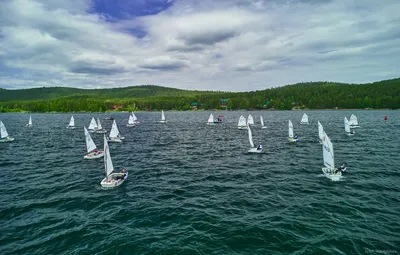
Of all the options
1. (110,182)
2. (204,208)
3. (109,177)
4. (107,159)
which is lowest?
(204,208)

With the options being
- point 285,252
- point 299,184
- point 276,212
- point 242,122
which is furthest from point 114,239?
point 242,122

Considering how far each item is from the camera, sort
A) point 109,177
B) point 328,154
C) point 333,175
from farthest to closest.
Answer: point 328,154
point 109,177
point 333,175

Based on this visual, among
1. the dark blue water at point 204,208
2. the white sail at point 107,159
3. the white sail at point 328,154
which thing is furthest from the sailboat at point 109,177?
the white sail at point 328,154

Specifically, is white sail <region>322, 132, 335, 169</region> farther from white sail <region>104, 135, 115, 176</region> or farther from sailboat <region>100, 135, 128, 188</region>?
white sail <region>104, 135, 115, 176</region>

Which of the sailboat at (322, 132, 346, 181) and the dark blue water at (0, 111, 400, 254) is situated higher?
the sailboat at (322, 132, 346, 181)

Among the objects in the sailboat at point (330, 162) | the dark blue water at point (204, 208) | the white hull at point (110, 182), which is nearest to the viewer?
the dark blue water at point (204, 208)

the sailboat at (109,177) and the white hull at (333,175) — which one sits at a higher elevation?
the sailboat at (109,177)

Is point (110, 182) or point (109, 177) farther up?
point (109, 177)

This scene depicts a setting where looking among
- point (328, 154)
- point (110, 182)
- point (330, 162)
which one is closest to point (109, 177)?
point (110, 182)

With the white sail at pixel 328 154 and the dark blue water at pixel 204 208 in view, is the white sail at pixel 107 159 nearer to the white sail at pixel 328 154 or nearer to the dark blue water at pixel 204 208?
the dark blue water at pixel 204 208

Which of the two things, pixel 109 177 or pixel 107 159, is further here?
pixel 109 177

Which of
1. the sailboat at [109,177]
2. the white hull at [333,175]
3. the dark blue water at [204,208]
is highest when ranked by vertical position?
the sailboat at [109,177]

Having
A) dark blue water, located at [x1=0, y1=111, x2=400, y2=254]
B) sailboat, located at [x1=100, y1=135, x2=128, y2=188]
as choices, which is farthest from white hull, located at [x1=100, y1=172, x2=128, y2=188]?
dark blue water, located at [x1=0, y1=111, x2=400, y2=254]

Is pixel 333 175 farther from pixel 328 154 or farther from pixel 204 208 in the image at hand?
pixel 204 208
